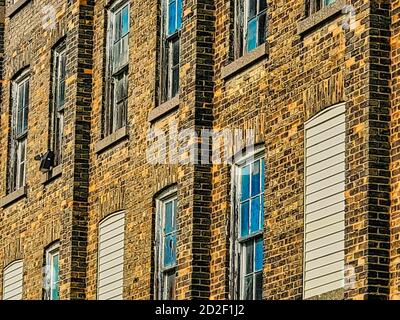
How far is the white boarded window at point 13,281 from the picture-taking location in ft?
104

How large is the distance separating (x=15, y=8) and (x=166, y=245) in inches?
362

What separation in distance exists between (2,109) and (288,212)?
1275 centimetres

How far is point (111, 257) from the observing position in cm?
2794

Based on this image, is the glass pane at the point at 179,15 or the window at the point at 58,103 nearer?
the glass pane at the point at 179,15

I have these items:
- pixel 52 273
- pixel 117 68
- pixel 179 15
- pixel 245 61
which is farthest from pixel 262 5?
pixel 52 273

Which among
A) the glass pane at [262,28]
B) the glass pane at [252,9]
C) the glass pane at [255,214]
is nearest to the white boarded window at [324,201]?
the glass pane at [255,214]

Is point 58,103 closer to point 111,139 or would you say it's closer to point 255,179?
point 111,139

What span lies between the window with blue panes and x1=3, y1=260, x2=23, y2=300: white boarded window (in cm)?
878

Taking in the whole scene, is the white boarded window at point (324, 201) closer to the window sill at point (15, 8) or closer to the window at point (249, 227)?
the window at point (249, 227)

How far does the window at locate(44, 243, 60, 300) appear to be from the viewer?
3028 centimetres

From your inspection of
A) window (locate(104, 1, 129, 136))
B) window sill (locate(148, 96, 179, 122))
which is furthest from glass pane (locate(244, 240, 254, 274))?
window (locate(104, 1, 129, 136))

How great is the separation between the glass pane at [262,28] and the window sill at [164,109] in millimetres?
2212

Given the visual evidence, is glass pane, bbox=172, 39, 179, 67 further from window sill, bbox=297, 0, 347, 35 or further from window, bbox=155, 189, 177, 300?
window sill, bbox=297, 0, 347, 35

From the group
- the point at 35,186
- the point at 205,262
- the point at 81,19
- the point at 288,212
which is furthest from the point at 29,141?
the point at 288,212
